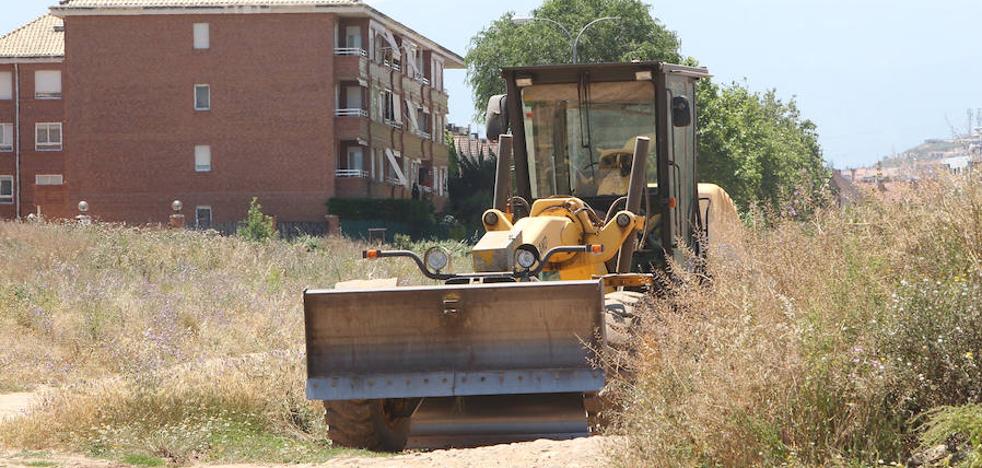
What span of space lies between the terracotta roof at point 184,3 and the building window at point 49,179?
14819mm

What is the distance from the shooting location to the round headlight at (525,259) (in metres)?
13.3

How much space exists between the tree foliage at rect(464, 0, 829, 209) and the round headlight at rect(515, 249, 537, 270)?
56.4 m

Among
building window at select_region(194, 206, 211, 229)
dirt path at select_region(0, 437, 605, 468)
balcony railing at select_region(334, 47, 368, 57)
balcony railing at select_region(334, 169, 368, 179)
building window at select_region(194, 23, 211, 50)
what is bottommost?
dirt path at select_region(0, 437, 605, 468)

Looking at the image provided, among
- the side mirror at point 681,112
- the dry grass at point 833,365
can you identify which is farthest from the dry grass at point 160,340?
the dry grass at point 833,365

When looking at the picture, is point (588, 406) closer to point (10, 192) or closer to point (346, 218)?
point (346, 218)

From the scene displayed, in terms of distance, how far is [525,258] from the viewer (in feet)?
43.8

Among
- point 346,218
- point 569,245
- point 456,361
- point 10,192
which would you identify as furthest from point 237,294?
point 10,192

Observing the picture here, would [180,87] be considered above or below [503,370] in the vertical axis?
above

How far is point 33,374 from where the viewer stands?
19.6 metres

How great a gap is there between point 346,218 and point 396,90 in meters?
10.8

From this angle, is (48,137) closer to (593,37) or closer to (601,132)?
(593,37)

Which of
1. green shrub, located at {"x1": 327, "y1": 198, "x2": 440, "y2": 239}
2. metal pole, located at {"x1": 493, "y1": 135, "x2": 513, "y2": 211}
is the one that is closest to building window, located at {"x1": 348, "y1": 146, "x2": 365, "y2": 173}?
green shrub, located at {"x1": 327, "y1": 198, "x2": 440, "y2": 239}

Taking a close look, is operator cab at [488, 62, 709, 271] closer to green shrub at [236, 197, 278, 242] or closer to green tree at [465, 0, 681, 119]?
green shrub at [236, 197, 278, 242]

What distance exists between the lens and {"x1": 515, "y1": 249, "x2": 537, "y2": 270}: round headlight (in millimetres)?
13332
